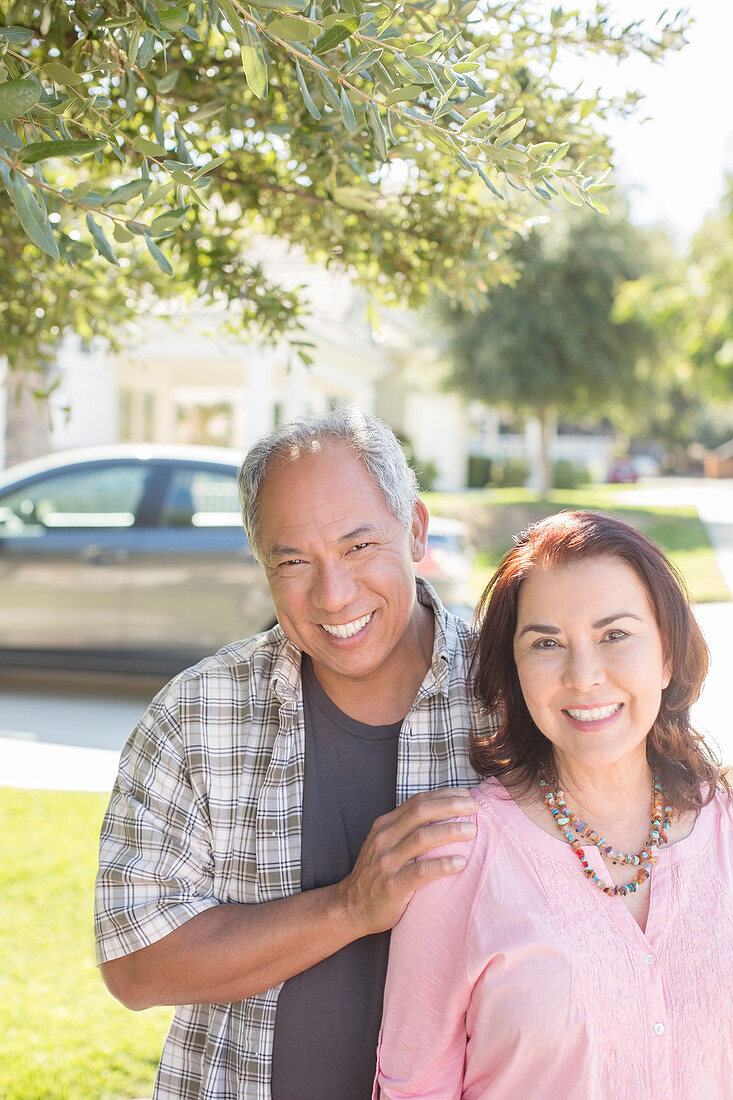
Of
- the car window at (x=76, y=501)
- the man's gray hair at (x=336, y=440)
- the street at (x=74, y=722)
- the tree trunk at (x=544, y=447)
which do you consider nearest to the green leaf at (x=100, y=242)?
the man's gray hair at (x=336, y=440)

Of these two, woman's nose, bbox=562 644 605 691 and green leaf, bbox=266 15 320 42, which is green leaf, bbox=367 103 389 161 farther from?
woman's nose, bbox=562 644 605 691

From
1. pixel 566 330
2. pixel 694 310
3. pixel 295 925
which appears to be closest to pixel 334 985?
pixel 295 925

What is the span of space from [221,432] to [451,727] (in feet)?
71.0

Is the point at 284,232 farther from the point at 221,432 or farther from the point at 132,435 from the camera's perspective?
the point at 221,432

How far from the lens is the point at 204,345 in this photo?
44.3ft

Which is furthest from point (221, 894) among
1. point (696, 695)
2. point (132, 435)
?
point (132, 435)

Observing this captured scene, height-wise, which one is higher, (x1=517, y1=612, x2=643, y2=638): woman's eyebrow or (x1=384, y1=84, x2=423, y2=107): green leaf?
(x1=384, y1=84, x2=423, y2=107): green leaf

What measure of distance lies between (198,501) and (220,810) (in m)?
5.38

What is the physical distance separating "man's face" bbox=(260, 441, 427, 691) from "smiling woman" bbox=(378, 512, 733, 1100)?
265mm

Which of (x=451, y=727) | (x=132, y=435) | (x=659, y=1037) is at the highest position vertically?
(x=132, y=435)

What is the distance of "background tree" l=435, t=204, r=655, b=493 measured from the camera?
846 inches

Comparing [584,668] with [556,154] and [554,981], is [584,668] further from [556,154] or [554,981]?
[556,154]

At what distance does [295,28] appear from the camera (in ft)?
4.74

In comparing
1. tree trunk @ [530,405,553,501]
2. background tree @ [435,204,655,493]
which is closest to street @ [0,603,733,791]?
background tree @ [435,204,655,493]
